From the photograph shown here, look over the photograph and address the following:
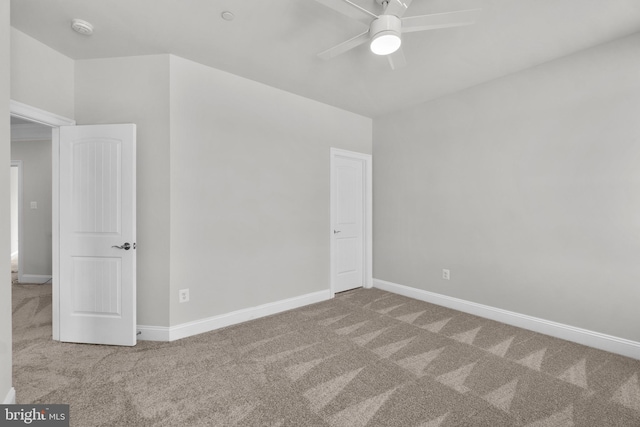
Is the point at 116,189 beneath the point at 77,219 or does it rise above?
above

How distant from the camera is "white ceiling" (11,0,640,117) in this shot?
211 cm

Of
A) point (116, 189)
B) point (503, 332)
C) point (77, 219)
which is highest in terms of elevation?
point (116, 189)

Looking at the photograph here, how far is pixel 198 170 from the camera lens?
2.94m

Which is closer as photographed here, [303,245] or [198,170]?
[198,170]

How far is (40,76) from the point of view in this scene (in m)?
2.50

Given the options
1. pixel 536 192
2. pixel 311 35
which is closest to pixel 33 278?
pixel 311 35

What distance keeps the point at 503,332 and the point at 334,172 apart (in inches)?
112

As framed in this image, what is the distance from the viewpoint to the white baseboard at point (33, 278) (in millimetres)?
4797

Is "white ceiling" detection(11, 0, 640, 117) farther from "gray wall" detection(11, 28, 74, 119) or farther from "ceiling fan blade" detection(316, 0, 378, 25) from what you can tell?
"ceiling fan blade" detection(316, 0, 378, 25)

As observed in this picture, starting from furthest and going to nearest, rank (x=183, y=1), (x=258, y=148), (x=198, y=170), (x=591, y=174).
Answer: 1. (x=258, y=148)
2. (x=198, y=170)
3. (x=591, y=174)
4. (x=183, y=1)

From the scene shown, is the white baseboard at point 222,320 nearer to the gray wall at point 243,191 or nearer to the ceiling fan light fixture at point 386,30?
the gray wall at point 243,191

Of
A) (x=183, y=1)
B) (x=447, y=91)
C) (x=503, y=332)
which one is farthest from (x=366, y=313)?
(x=183, y=1)

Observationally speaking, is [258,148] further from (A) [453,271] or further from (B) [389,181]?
(A) [453,271]

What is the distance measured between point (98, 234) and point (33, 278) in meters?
3.62
